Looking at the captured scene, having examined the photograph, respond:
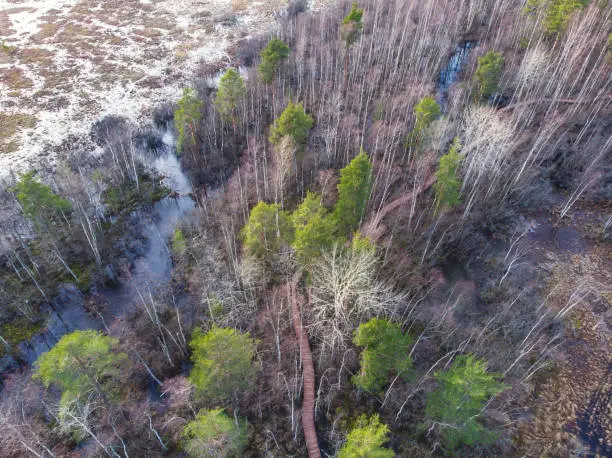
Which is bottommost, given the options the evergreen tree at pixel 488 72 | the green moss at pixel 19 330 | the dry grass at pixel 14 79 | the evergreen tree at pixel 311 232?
the green moss at pixel 19 330

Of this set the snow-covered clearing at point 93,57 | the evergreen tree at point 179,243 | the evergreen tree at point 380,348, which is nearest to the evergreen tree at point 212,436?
the evergreen tree at point 380,348

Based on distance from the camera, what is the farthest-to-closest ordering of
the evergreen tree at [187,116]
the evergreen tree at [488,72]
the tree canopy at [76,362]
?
the evergreen tree at [488,72], the evergreen tree at [187,116], the tree canopy at [76,362]

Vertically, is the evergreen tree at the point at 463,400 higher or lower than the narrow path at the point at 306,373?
higher

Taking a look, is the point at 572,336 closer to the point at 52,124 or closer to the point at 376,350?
the point at 376,350

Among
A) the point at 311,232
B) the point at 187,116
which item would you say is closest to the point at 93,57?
the point at 187,116

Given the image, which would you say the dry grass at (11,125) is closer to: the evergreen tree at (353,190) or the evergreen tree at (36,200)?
the evergreen tree at (36,200)

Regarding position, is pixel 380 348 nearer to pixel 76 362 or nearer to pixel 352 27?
pixel 76 362

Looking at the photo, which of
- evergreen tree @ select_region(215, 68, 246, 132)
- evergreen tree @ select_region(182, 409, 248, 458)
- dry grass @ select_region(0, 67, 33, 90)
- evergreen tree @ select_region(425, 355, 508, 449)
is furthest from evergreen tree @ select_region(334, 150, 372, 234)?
dry grass @ select_region(0, 67, 33, 90)

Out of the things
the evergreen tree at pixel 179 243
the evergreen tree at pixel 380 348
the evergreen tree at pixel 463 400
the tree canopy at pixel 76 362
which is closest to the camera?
the evergreen tree at pixel 463 400
